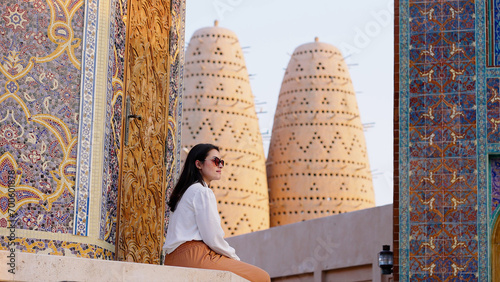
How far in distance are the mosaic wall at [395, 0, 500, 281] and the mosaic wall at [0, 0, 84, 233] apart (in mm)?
3253

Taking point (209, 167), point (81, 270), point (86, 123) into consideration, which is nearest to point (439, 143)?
point (86, 123)

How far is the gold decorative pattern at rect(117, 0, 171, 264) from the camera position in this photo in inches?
232

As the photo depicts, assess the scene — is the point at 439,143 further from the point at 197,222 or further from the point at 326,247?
the point at 326,247

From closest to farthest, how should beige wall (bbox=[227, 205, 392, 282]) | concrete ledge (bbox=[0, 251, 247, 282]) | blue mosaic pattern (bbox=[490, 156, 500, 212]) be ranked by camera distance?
1. concrete ledge (bbox=[0, 251, 247, 282])
2. blue mosaic pattern (bbox=[490, 156, 500, 212])
3. beige wall (bbox=[227, 205, 392, 282])

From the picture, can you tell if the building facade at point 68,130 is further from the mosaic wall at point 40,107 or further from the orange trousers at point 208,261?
the orange trousers at point 208,261

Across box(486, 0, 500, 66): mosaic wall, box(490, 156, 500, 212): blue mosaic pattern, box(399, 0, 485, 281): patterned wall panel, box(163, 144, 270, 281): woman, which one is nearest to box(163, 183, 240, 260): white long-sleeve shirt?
box(163, 144, 270, 281): woman

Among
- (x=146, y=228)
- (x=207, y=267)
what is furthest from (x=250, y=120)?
(x=207, y=267)

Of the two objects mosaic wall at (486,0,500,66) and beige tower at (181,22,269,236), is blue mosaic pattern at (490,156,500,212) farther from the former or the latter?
beige tower at (181,22,269,236)

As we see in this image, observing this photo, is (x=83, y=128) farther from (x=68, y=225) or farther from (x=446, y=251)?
(x=446, y=251)

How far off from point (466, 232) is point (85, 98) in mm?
3485

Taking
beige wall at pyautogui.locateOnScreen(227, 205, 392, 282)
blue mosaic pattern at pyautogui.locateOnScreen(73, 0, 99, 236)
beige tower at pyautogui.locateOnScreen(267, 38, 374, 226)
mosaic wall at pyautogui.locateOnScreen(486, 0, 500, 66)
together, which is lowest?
blue mosaic pattern at pyautogui.locateOnScreen(73, 0, 99, 236)

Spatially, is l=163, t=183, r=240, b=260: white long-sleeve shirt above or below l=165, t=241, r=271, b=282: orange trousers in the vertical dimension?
above

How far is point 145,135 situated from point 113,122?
0.61 meters

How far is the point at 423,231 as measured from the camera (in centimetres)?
761
